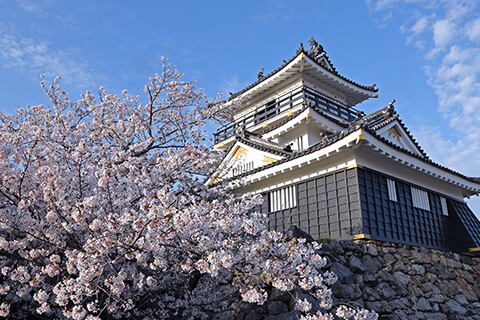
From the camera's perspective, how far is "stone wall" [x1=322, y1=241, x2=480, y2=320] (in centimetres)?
811

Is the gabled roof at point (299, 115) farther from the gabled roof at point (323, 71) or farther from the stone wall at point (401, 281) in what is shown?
the stone wall at point (401, 281)

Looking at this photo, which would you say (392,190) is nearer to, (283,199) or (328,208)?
(328,208)

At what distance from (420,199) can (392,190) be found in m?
1.77

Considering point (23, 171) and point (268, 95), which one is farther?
point (268, 95)

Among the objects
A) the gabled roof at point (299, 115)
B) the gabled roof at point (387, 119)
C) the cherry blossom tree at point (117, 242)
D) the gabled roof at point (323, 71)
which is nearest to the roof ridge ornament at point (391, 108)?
the gabled roof at point (387, 119)

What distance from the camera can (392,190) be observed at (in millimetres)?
10578

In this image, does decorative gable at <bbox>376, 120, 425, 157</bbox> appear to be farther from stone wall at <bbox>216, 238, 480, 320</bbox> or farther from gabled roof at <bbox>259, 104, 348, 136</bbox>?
stone wall at <bbox>216, 238, 480, 320</bbox>

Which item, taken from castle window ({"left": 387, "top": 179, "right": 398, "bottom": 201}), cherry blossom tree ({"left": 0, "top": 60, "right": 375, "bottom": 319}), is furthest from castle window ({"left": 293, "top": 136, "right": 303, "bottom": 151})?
cherry blossom tree ({"left": 0, "top": 60, "right": 375, "bottom": 319})

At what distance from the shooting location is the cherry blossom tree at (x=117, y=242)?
4.04 meters

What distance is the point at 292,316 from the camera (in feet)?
20.3

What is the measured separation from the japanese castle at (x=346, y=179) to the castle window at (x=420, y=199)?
4 centimetres

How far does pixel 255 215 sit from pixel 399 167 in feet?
24.1

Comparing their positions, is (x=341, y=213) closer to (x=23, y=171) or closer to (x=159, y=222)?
(x=159, y=222)

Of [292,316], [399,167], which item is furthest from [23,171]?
[399,167]
